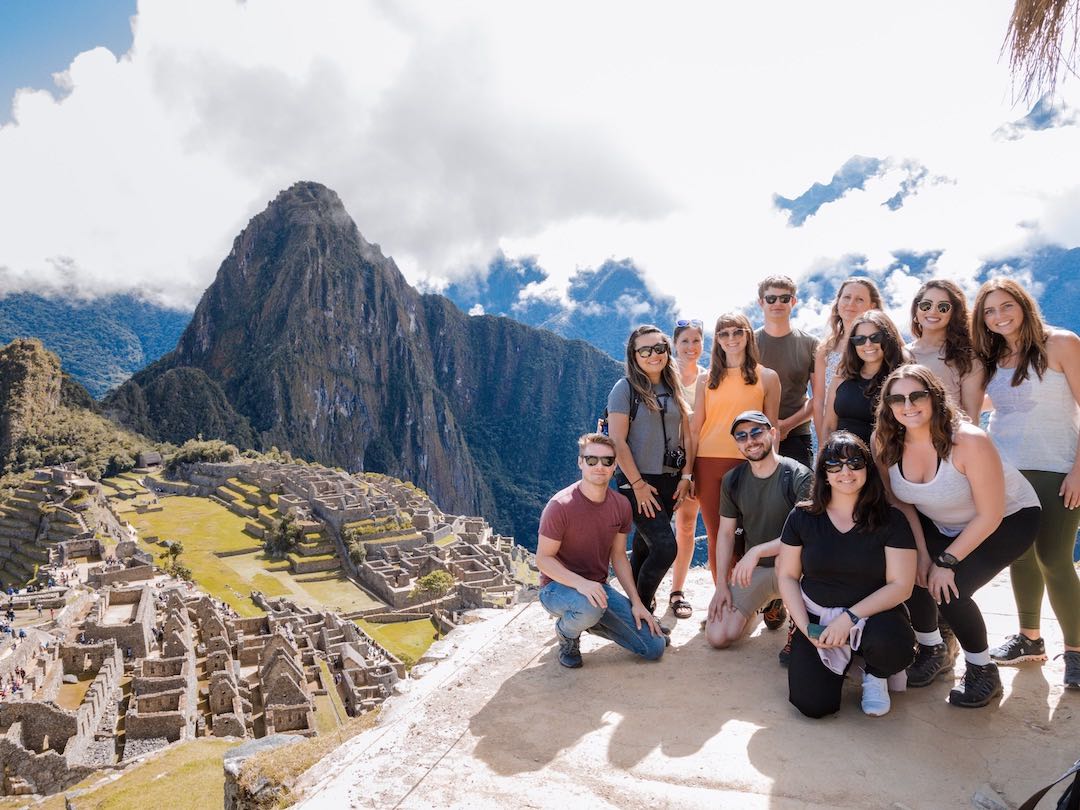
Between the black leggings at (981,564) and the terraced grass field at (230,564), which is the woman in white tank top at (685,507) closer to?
the black leggings at (981,564)

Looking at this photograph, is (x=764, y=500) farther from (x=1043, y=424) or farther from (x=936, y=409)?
(x=1043, y=424)

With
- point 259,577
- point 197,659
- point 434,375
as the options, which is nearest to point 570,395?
point 434,375

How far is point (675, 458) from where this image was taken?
5164 millimetres

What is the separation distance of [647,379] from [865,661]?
2293mm

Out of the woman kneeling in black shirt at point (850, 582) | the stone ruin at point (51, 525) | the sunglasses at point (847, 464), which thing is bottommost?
the stone ruin at point (51, 525)

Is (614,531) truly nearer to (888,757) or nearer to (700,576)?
(888,757)

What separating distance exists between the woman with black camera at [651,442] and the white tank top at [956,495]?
5.50 ft

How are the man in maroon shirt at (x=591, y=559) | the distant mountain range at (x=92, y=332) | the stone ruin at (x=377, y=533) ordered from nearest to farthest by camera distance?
the man in maroon shirt at (x=591, y=559) < the stone ruin at (x=377, y=533) < the distant mountain range at (x=92, y=332)

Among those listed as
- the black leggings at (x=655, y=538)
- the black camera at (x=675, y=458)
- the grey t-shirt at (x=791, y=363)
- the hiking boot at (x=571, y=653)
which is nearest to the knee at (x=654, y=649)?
the black leggings at (x=655, y=538)

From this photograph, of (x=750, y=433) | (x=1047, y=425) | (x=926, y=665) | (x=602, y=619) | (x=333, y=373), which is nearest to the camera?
(x=1047, y=425)

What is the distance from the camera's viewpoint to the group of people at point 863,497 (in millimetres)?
3746

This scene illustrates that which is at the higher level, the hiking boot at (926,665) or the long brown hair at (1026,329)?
the long brown hair at (1026,329)

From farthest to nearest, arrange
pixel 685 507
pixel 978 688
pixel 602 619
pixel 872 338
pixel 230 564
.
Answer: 1. pixel 230 564
2. pixel 685 507
3. pixel 602 619
4. pixel 872 338
5. pixel 978 688

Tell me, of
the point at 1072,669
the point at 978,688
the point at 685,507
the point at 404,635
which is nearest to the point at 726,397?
the point at 685,507
